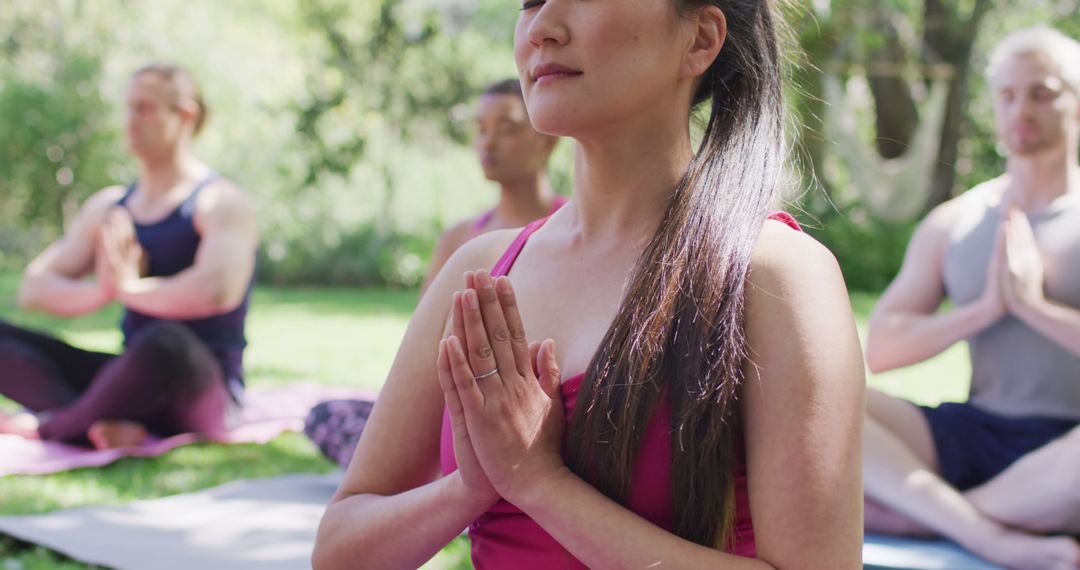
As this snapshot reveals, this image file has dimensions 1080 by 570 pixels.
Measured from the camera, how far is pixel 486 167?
459 centimetres

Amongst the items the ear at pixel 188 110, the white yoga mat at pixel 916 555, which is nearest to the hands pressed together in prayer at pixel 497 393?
the white yoga mat at pixel 916 555

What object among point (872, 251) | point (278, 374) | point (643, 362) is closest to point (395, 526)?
point (643, 362)

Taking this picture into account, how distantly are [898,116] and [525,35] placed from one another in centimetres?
1540

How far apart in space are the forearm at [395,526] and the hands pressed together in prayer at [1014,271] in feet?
7.96

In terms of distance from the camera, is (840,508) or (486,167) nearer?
(840,508)

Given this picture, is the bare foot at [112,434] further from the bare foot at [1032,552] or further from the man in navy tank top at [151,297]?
the bare foot at [1032,552]

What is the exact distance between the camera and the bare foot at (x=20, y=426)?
500 cm

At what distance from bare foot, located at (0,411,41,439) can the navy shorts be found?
13.1ft

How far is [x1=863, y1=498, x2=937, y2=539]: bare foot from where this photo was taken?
3.51m

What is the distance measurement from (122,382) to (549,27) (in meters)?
3.91

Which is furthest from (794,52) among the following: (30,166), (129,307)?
(30,166)

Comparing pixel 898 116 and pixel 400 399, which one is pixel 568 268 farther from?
pixel 898 116

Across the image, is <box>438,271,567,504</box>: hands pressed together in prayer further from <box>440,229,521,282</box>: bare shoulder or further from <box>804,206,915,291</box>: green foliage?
<box>804,206,915,291</box>: green foliage

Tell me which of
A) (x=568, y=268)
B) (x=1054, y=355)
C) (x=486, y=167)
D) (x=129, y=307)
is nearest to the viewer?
(x=568, y=268)
